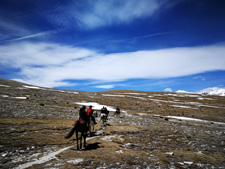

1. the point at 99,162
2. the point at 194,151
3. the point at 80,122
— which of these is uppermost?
the point at 80,122

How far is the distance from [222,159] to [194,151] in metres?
2.24

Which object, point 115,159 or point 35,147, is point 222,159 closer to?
point 115,159

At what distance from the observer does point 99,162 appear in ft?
31.2

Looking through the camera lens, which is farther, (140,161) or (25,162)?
(140,161)

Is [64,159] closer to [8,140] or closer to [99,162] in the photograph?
[99,162]

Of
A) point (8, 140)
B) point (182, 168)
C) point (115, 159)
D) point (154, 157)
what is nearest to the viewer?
point (182, 168)

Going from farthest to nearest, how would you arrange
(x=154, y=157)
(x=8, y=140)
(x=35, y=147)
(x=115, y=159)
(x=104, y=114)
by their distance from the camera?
(x=104, y=114) → (x=8, y=140) → (x=35, y=147) → (x=154, y=157) → (x=115, y=159)

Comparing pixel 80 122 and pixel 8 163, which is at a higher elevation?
pixel 80 122

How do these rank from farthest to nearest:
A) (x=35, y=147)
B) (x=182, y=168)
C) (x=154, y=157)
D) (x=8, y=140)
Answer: (x=8, y=140), (x=35, y=147), (x=154, y=157), (x=182, y=168)

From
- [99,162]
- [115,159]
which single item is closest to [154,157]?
[115,159]

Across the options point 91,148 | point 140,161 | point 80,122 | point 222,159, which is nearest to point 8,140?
point 80,122

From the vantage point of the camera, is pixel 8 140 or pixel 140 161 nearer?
pixel 140 161

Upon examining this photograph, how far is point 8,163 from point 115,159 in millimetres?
7104

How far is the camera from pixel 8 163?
8750 mm
